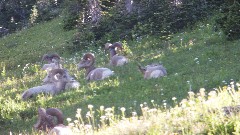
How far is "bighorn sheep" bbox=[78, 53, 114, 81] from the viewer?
62.5 feet

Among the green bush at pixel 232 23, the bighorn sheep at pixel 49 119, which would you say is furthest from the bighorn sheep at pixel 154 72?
the bighorn sheep at pixel 49 119

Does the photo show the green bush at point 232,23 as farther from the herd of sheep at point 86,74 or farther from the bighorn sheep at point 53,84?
the bighorn sheep at point 53,84

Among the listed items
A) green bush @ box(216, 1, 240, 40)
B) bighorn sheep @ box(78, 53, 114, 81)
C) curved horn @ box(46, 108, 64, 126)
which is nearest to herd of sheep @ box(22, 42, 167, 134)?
bighorn sheep @ box(78, 53, 114, 81)

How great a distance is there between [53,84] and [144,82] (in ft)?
13.5

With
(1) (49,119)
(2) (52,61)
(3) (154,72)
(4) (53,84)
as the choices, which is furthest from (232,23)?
(1) (49,119)

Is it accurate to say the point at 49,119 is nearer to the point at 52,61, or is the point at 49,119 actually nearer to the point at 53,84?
the point at 53,84

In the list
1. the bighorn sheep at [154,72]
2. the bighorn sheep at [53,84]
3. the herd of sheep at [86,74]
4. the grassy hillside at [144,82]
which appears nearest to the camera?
the grassy hillside at [144,82]

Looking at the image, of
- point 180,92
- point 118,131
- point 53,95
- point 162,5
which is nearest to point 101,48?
point 162,5

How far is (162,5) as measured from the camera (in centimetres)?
2745

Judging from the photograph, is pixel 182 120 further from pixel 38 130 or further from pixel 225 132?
pixel 38 130

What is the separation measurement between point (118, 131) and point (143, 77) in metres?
9.48

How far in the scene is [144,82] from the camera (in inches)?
640

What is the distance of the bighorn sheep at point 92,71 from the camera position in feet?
62.5

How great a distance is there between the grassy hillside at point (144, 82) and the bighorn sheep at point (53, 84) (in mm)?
483
